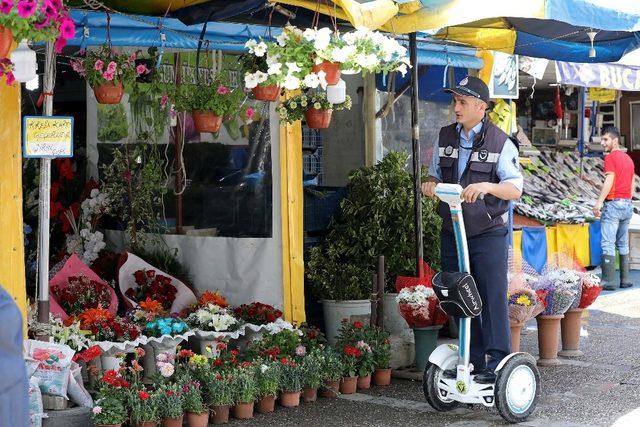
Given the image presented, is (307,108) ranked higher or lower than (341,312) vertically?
higher

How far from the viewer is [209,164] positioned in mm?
8930

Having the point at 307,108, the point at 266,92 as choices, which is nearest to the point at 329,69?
the point at 266,92

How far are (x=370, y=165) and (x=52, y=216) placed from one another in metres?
3.13

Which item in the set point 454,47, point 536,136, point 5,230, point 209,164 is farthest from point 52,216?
point 536,136

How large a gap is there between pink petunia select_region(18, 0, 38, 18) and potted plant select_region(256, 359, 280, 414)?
2.94m

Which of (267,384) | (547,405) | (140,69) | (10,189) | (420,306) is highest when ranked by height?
(140,69)

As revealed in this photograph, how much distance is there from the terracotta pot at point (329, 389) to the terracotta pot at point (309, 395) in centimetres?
11

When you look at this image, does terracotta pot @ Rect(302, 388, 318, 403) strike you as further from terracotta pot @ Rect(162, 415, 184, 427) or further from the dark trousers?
the dark trousers

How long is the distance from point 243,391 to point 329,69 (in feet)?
7.23

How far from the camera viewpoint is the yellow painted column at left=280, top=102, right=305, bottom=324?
7934mm

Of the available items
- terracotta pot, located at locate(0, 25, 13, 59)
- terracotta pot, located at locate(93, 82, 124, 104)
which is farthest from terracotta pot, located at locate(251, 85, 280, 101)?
terracotta pot, located at locate(0, 25, 13, 59)

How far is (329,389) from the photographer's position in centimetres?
737

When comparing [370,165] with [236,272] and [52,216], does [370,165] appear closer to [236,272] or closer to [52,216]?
[236,272]

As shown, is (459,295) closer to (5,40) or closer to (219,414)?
(219,414)
